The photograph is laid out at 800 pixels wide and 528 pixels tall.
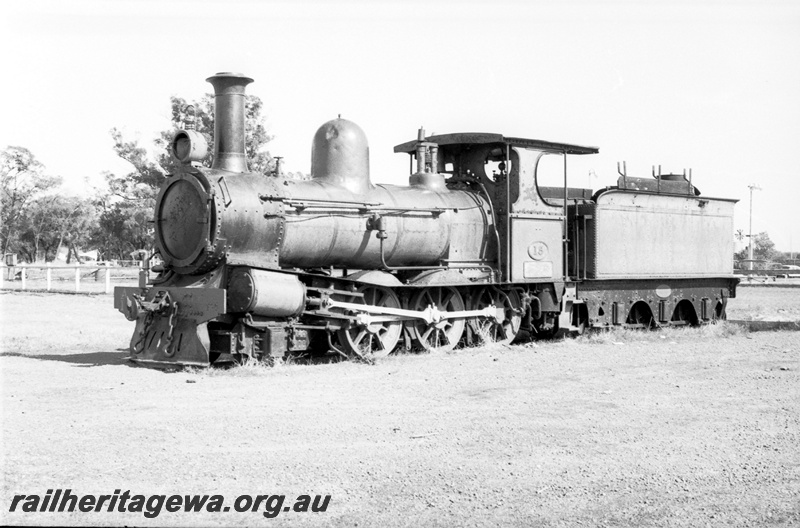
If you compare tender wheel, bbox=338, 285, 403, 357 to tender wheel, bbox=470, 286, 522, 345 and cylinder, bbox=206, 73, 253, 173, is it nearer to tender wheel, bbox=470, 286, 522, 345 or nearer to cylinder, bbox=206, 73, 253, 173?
tender wheel, bbox=470, 286, 522, 345

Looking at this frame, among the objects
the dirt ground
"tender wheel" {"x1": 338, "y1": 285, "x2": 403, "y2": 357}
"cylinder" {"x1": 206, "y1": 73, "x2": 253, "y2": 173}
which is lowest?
the dirt ground

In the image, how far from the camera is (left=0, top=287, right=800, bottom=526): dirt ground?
17.5 ft

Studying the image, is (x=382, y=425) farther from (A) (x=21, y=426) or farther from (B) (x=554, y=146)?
(B) (x=554, y=146)

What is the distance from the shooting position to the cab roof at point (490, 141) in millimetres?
14438

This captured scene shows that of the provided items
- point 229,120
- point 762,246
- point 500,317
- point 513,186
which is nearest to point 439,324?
point 500,317

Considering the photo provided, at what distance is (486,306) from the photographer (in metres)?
14.6

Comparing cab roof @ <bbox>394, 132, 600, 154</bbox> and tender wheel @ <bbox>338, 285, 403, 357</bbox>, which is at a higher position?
cab roof @ <bbox>394, 132, 600, 154</bbox>

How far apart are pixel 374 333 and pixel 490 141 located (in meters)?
3.91

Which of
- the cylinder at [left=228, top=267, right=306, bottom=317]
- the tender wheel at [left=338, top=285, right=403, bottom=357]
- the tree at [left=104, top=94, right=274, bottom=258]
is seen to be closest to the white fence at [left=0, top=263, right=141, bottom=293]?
the tree at [left=104, top=94, right=274, bottom=258]

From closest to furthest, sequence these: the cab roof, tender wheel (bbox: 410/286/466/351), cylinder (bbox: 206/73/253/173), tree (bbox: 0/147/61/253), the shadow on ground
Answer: the shadow on ground < cylinder (bbox: 206/73/253/173) < tender wheel (bbox: 410/286/466/351) < the cab roof < tree (bbox: 0/147/61/253)

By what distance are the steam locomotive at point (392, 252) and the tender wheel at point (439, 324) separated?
3cm

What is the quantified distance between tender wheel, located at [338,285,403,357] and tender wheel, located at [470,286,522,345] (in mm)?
1655

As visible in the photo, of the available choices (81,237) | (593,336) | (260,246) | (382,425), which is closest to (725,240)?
(593,336)

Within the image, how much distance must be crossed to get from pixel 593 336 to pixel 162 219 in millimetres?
7505
